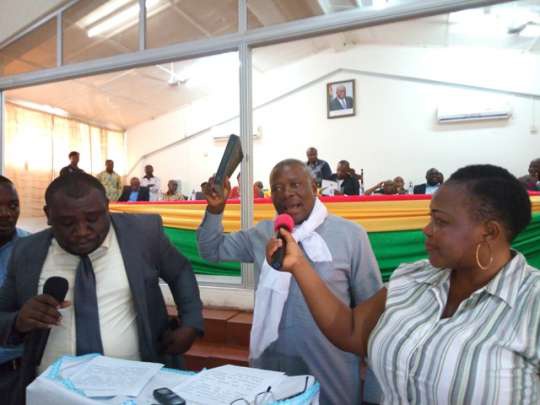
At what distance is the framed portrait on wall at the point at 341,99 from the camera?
31.9 ft

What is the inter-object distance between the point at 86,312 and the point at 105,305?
53 mm

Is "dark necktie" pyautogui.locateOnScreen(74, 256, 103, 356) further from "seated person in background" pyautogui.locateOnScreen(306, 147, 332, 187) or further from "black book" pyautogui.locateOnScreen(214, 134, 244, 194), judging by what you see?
"seated person in background" pyautogui.locateOnScreen(306, 147, 332, 187)

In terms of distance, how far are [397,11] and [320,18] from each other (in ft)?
1.86

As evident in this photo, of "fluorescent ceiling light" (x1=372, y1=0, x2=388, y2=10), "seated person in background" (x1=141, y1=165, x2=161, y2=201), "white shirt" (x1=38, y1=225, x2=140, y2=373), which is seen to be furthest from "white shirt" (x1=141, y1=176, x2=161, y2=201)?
"white shirt" (x1=38, y1=225, x2=140, y2=373)

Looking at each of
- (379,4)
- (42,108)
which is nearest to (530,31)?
(379,4)

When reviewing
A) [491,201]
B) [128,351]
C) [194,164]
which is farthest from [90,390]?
[194,164]

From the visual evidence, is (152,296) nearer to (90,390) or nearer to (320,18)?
(90,390)

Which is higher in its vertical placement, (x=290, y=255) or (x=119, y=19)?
(x=119, y=19)

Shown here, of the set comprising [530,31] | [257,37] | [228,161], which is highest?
[530,31]

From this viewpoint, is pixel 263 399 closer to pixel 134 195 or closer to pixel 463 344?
pixel 463 344

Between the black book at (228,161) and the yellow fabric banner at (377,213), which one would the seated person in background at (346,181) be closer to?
the yellow fabric banner at (377,213)

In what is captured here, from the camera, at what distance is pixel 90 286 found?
3.93 ft

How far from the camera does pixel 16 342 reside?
116 cm

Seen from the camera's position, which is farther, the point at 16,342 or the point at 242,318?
the point at 242,318
